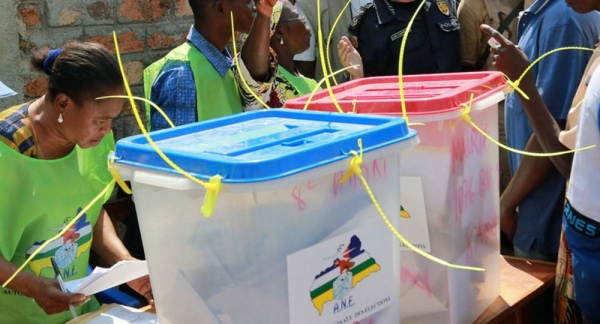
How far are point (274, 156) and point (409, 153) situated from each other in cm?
48

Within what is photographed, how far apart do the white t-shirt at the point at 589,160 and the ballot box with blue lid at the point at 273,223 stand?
55 cm

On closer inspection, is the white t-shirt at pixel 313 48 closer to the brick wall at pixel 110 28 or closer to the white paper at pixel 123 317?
the brick wall at pixel 110 28

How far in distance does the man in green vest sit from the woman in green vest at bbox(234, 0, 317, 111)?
6 centimetres

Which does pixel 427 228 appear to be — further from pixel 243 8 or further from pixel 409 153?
pixel 243 8

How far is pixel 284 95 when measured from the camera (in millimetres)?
2738

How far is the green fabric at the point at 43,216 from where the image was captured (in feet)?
6.49

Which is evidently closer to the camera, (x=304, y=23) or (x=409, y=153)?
(x=409, y=153)

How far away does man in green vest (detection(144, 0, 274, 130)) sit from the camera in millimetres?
2389

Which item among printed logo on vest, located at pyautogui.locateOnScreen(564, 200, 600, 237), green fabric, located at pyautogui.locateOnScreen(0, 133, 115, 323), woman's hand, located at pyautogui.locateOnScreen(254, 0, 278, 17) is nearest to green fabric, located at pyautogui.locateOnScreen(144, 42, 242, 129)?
woman's hand, located at pyautogui.locateOnScreen(254, 0, 278, 17)

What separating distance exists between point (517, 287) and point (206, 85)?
1.15 meters

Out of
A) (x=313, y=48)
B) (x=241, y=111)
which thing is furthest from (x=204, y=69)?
(x=313, y=48)

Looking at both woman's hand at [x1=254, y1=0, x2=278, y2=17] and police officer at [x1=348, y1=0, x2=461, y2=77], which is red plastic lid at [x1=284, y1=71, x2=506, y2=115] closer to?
woman's hand at [x1=254, y1=0, x2=278, y2=17]

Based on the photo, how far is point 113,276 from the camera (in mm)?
1820

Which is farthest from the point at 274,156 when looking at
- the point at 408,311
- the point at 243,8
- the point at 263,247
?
the point at 243,8
